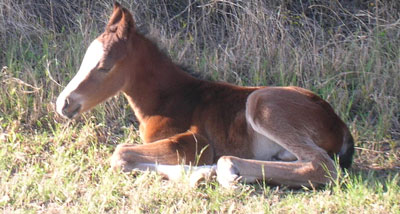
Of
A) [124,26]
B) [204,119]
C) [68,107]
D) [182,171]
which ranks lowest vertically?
[182,171]

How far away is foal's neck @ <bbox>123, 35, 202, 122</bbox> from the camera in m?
5.82

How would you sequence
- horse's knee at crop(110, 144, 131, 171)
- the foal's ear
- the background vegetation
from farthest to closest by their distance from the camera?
the foal's ear < horse's knee at crop(110, 144, 131, 171) < the background vegetation

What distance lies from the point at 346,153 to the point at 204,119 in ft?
3.94

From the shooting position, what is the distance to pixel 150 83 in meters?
5.86

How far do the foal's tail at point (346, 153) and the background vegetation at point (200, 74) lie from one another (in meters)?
0.10

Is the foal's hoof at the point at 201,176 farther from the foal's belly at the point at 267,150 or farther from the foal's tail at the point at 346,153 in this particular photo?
the foal's tail at the point at 346,153

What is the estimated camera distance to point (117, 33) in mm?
5695

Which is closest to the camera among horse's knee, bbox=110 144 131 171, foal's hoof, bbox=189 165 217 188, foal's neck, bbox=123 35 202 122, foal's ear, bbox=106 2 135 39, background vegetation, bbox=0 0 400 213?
background vegetation, bbox=0 0 400 213

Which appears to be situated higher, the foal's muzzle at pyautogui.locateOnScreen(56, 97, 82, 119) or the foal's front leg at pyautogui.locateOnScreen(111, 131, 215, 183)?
the foal's muzzle at pyautogui.locateOnScreen(56, 97, 82, 119)

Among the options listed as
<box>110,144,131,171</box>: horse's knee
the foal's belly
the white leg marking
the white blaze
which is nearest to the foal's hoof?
the white leg marking

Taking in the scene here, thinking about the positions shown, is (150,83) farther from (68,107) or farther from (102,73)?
(68,107)

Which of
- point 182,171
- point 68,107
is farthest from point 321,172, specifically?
point 68,107

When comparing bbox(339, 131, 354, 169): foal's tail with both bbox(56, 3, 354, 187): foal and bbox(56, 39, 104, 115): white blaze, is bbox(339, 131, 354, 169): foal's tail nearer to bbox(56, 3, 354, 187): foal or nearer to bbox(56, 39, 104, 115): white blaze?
bbox(56, 3, 354, 187): foal

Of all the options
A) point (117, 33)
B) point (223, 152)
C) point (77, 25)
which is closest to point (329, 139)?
point (223, 152)
